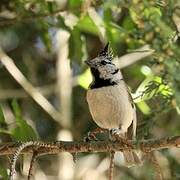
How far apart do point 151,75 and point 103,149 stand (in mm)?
705

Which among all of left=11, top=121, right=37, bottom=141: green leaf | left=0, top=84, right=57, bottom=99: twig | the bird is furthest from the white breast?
left=0, top=84, right=57, bottom=99: twig

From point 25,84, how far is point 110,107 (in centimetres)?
103

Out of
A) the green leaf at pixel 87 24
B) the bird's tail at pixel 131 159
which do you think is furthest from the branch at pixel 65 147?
the green leaf at pixel 87 24

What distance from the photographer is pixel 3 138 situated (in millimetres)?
3383

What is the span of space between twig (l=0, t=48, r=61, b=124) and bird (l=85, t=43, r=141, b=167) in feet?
2.74

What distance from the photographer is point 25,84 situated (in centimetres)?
346

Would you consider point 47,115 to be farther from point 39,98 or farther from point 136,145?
point 136,145

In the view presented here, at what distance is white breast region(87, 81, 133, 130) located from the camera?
8.34 ft

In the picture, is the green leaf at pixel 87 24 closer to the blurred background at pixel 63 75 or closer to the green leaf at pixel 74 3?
the blurred background at pixel 63 75

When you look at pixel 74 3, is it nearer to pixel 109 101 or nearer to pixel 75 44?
pixel 75 44

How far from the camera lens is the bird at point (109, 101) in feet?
8.34

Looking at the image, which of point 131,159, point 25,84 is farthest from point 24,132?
point 25,84

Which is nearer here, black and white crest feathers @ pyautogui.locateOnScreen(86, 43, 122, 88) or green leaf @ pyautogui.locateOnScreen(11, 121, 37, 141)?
green leaf @ pyautogui.locateOnScreen(11, 121, 37, 141)

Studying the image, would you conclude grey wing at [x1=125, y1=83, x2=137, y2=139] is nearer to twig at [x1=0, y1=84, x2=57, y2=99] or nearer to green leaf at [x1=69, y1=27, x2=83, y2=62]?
green leaf at [x1=69, y1=27, x2=83, y2=62]
